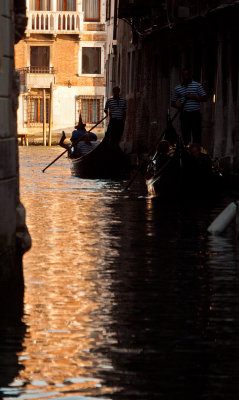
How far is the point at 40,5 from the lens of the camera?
167 feet

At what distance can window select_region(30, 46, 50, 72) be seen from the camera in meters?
50.9

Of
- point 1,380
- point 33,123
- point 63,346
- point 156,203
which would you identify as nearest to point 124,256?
point 63,346

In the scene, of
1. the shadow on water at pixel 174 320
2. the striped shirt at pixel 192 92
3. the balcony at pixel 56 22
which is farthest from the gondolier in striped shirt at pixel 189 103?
the balcony at pixel 56 22

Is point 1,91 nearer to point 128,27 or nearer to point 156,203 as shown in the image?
point 156,203

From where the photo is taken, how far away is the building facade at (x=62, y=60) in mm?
50688

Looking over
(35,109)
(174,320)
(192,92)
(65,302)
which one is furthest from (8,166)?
(35,109)

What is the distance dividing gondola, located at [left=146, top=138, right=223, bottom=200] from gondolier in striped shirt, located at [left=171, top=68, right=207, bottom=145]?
204 centimetres

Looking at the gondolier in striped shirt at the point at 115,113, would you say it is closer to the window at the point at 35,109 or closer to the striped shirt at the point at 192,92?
the striped shirt at the point at 192,92

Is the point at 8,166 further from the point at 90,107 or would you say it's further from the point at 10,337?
the point at 90,107

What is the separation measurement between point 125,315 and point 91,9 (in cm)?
4482

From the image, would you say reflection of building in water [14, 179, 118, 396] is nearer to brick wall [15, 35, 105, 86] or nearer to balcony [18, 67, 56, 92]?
balcony [18, 67, 56, 92]

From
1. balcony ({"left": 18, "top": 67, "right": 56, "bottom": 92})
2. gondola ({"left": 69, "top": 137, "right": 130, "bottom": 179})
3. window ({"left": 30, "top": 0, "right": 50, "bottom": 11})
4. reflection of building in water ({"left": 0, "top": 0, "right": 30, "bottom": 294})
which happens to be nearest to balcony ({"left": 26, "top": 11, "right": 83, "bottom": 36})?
window ({"left": 30, "top": 0, "right": 50, "bottom": 11})

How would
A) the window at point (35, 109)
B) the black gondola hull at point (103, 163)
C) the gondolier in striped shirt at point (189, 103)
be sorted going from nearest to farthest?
the gondolier in striped shirt at point (189, 103) → the black gondola hull at point (103, 163) → the window at point (35, 109)

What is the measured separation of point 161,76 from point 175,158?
12.8 m
